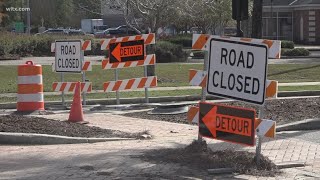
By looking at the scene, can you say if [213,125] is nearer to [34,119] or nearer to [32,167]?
[32,167]

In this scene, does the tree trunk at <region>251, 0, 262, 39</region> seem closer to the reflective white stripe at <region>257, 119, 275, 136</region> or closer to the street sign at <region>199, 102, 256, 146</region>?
the street sign at <region>199, 102, 256, 146</region>

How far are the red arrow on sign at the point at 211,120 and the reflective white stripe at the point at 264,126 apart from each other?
730 millimetres

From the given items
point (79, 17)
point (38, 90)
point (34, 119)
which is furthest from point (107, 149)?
point (79, 17)

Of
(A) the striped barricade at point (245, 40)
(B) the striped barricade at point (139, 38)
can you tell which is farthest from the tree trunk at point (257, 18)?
(A) the striped barricade at point (245, 40)

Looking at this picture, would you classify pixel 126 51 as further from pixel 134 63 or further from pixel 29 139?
pixel 29 139

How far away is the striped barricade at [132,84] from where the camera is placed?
46.2 ft

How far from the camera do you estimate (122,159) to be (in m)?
8.07

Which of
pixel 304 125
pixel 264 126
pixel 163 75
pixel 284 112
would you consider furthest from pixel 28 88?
pixel 163 75

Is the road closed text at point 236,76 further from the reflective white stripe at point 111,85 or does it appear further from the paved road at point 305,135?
the reflective white stripe at point 111,85

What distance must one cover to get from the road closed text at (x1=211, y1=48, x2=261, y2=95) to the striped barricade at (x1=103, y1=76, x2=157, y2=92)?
240 inches

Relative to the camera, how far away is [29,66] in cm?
1273

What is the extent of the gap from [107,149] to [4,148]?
1.59 m

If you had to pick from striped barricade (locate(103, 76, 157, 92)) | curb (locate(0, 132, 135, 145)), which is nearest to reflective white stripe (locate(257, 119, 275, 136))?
curb (locate(0, 132, 135, 145))

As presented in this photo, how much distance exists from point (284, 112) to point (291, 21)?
160 feet
